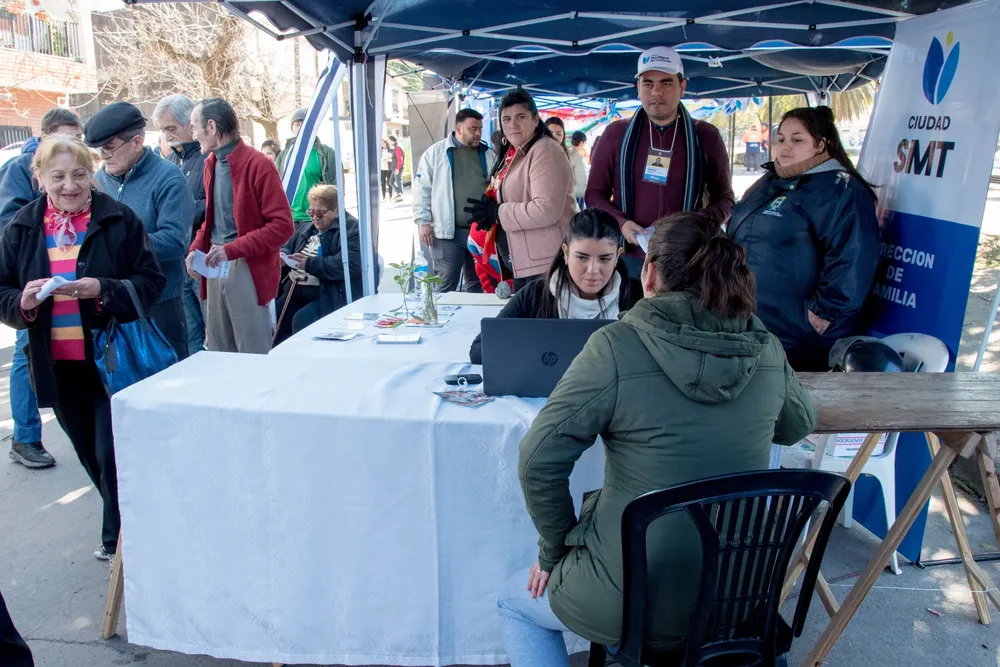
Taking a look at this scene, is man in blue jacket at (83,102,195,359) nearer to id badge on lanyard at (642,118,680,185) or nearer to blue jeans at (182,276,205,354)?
blue jeans at (182,276,205,354)

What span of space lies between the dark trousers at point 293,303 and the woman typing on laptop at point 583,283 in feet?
8.48

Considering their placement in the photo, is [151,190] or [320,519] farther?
[151,190]

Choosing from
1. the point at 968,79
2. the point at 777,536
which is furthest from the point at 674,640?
the point at 968,79

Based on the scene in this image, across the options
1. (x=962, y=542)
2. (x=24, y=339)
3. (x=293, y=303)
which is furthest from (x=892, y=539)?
(x=293, y=303)

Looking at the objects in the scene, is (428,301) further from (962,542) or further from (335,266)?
(962,542)

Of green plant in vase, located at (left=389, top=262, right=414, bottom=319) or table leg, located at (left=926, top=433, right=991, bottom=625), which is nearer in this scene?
table leg, located at (left=926, top=433, right=991, bottom=625)

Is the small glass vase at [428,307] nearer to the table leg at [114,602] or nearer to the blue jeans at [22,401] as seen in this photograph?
the table leg at [114,602]

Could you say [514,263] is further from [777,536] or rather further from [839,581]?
[777,536]

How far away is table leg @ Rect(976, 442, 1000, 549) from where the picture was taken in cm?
181

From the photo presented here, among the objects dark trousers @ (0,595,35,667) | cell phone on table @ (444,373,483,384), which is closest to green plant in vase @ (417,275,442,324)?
cell phone on table @ (444,373,483,384)

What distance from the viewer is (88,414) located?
8.42 feet

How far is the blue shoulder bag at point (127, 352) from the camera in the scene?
2.39m

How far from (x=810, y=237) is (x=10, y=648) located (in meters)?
2.52

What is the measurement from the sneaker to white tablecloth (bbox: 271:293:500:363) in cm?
165
